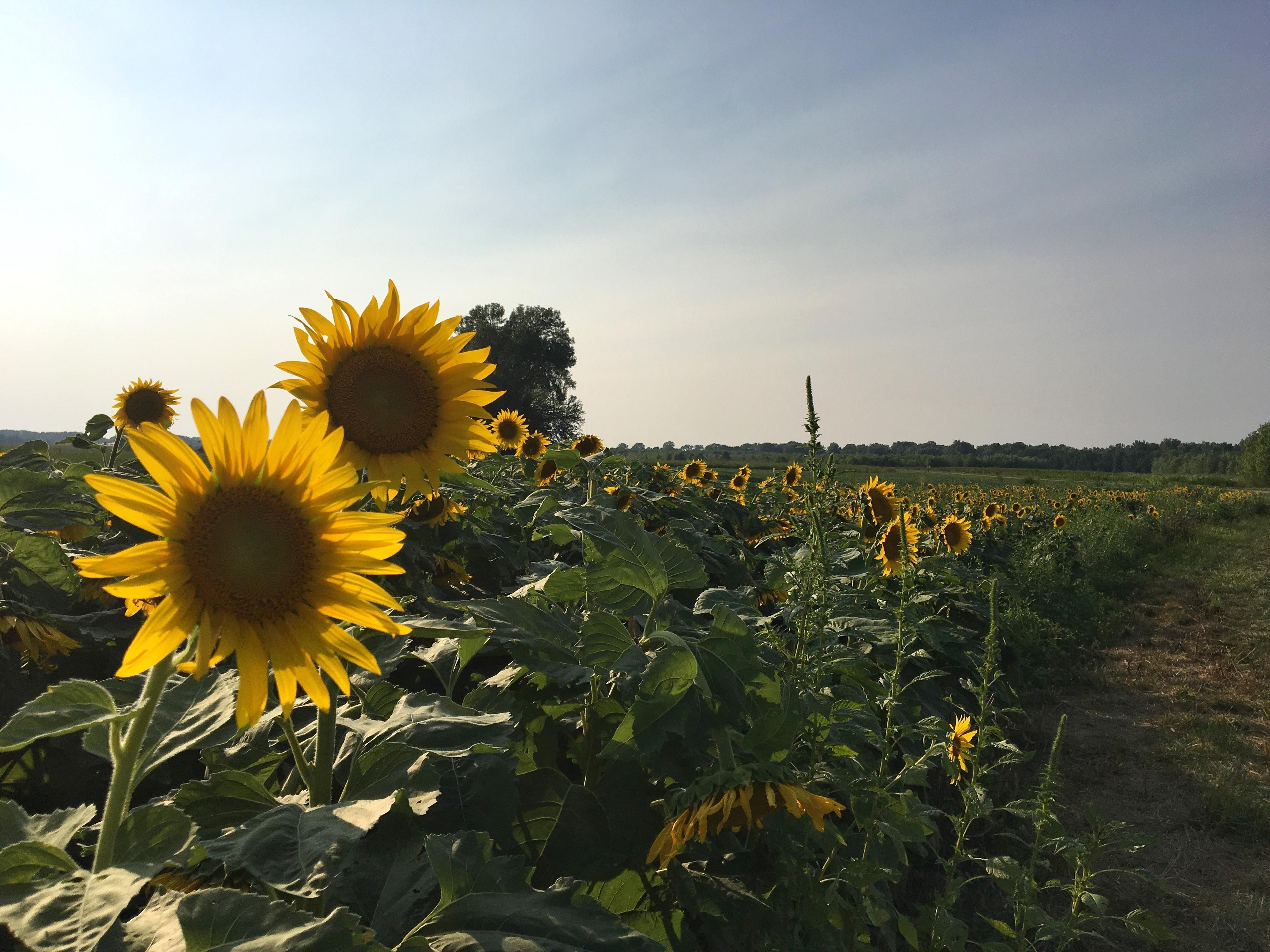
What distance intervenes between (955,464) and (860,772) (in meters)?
65.8

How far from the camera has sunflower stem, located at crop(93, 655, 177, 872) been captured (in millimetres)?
941

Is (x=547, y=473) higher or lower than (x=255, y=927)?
higher

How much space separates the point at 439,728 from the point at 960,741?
9.88 ft

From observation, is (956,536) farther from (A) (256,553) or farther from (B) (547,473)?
(A) (256,553)

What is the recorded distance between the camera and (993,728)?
2596mm

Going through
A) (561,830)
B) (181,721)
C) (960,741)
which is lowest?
(960,741)

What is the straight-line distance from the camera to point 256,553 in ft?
3.73

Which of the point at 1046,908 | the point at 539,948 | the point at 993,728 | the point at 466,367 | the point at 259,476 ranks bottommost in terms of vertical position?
the point at 1046,908

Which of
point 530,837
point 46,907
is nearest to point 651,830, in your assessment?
point 530,837

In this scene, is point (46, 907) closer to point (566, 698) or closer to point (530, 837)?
point (530, 837)

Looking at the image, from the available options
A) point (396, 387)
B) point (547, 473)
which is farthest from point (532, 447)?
point (396, 387)

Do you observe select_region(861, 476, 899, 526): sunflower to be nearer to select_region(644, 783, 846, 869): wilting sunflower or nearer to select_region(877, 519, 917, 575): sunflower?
select_region(877, 519, 917, 575): sunflower

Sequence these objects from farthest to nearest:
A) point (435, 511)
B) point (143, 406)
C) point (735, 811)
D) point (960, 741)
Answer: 1. point (143, 406)
2. point (435, 511)
3. point (960, 741)
4. point (735, 811)

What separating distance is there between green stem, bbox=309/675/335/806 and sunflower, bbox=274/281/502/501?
1.76ft
